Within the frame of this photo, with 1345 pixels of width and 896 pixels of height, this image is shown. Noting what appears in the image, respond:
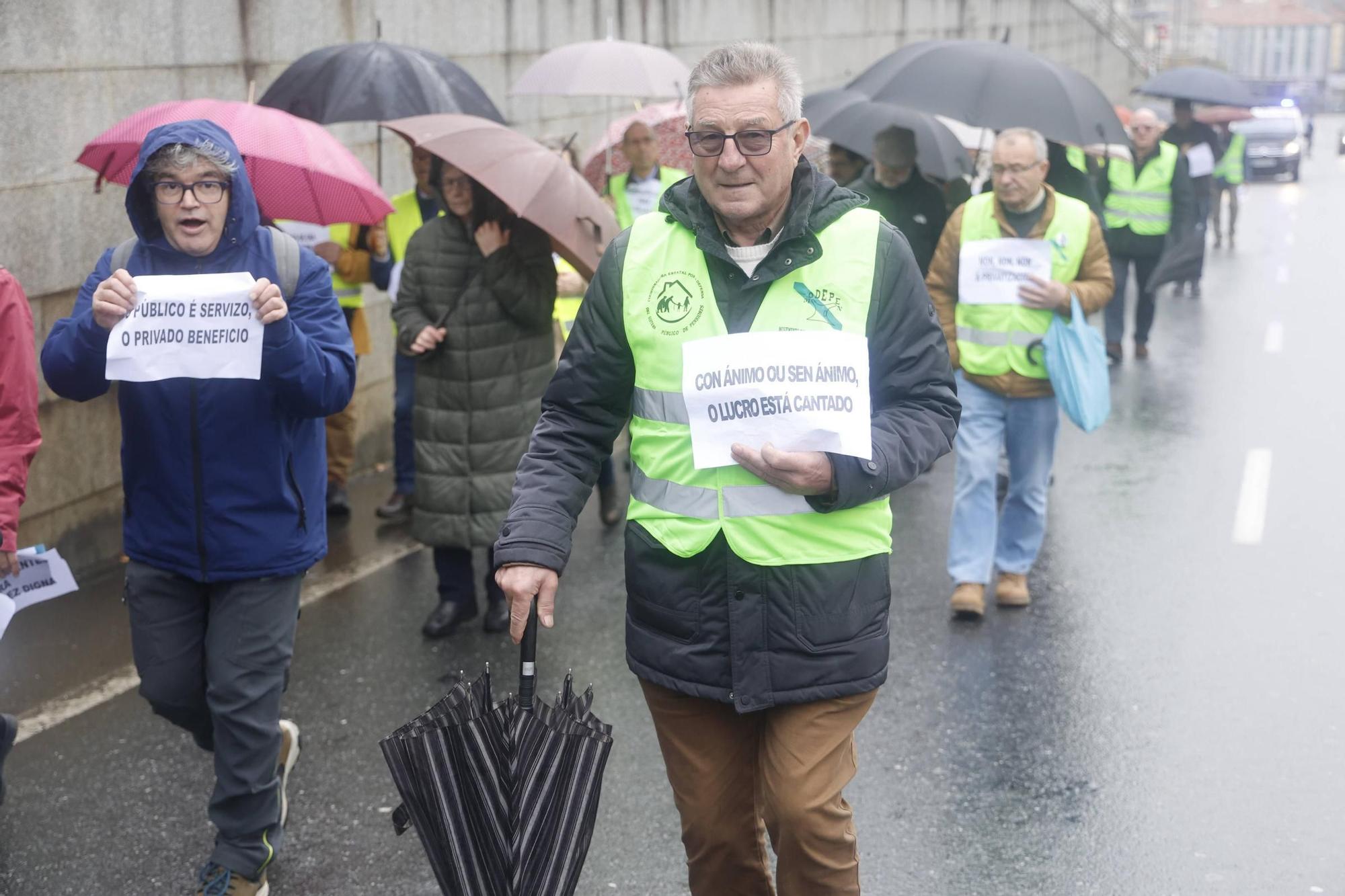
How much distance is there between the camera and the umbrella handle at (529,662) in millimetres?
3064

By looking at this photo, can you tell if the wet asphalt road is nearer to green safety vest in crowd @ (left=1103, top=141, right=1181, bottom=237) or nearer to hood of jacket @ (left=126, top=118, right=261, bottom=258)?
hood of jacket @ (left=126, top=118, right=261, bottom=258)

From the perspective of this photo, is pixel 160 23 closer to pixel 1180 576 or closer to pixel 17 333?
pixel 17 333

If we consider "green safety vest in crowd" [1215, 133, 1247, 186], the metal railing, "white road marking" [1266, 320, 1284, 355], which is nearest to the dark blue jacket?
"white road marking" [1266, 320, 1284, 355]

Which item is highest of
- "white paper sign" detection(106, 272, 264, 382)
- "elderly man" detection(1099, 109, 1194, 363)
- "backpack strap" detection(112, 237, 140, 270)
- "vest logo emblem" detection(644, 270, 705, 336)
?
"vest logo emblem" detection(644, 270, 705, 336)

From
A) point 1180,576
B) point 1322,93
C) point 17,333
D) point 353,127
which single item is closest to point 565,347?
point 17,333

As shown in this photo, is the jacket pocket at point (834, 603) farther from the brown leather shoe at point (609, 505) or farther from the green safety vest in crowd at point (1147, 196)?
the green safety vest in crowd at point (1147, 196)

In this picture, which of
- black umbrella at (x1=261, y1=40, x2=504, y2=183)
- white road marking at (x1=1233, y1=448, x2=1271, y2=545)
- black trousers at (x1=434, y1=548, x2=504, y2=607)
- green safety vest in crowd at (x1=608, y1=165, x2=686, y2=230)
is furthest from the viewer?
green safety vest in crowd at (x1=608, y1=165, x2=686, y2=230)

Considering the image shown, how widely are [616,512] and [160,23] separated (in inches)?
120

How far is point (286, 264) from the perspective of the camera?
13.8 feet

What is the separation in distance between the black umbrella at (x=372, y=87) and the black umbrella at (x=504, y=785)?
4596 mm

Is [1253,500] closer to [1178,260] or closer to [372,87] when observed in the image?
[372,87]

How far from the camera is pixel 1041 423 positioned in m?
6.77

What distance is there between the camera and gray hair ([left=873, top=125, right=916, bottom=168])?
830cm

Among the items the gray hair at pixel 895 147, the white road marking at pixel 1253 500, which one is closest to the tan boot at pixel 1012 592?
the white road marking at pixel 1253 500
